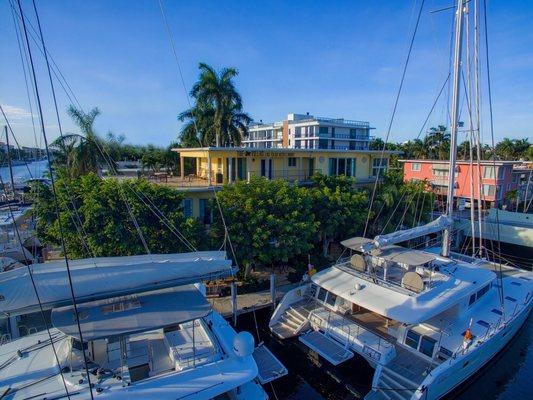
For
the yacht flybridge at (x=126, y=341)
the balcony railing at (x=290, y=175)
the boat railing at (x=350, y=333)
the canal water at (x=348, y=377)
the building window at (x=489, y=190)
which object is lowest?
the canal water at (x=348, y=377)

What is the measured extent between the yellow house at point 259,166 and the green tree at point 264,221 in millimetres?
3626

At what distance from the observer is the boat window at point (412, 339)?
37.3 ft

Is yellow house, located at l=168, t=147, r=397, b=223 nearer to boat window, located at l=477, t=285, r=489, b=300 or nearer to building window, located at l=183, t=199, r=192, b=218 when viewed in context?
building window, located at l=183, t=199, r=192, b=218

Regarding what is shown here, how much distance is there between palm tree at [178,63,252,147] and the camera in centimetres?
3028

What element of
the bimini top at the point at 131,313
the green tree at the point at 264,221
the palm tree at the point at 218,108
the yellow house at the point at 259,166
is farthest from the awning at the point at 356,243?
the palm tree at the point at 218,108

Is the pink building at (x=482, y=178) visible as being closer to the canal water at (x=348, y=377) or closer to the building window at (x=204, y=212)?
the canal water at (x=348, y=377)

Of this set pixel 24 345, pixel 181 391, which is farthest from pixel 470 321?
pixel 24 345

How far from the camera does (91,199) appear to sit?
1425cm

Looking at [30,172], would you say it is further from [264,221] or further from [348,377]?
[348,377]

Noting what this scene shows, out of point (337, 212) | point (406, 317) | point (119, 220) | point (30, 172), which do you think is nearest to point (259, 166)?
point (337, 212)

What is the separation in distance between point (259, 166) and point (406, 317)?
15634 mm

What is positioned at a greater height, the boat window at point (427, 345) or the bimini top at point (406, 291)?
the bimini top at point (406, 291)

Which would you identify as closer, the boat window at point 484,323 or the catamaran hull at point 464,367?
the catamaran hull at point 464,367

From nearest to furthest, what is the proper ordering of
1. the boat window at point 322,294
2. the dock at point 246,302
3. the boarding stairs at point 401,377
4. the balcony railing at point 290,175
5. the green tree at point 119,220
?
the boarding stairs at point 401,377, the boat window at point 322,294, the green tree at point 119,220, the dock at point 246,302, the balcony railing at point 290,175
